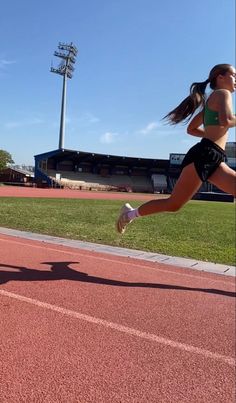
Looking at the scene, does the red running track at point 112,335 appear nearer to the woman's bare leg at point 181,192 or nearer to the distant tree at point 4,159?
the woman's bare leg at point 181,192

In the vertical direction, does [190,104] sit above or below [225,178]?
above

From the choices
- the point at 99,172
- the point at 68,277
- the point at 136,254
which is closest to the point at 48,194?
the point at 136,254

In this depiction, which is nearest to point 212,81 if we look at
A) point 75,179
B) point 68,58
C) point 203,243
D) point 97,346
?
point 97,346

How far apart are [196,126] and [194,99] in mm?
262

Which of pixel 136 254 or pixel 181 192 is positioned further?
pixel 136 254

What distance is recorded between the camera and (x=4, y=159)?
220ft

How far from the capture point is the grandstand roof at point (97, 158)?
66500 mm

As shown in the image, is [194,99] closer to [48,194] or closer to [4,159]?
[48,194]

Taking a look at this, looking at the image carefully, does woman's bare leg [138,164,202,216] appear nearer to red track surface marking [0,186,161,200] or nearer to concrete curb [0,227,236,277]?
concrete curb [0,227,236,277]

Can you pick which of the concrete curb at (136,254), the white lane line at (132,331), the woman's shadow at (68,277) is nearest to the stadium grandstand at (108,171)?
the concrete curb at (136,254)

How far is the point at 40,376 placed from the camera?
11.0 ft

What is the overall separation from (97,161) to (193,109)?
70.2 m

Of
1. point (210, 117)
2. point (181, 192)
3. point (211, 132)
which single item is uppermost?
point (210, 117)

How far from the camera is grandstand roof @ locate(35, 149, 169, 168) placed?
66.5 meters
